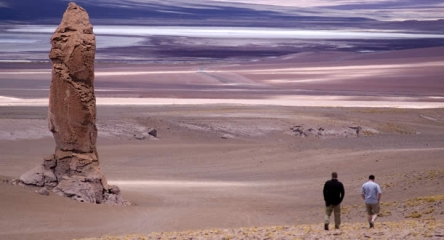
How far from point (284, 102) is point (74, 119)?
25.3 metres

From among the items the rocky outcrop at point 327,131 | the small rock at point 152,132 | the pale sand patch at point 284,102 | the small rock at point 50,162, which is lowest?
the pale sand patch at point 284,102

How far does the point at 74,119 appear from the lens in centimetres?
1489

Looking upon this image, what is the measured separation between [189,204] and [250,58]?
176 ft

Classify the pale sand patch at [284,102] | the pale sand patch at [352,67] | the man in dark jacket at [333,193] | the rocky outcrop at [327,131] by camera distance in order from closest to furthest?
the man in dark jacket at [333,193] → the rocky outcrop at [327,131] → the pale sand patch at [284,102] → the pale sand patch at [352,67]

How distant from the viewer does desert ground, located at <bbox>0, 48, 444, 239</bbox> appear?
13.7m

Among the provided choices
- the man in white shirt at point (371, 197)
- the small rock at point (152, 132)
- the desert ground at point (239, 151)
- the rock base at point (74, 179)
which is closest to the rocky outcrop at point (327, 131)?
the desert ground at point (239, 151)

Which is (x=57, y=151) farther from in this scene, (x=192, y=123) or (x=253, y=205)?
(x=192, y=123)

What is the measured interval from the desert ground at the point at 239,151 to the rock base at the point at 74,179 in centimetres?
33

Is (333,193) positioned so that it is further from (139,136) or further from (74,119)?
(139,136)

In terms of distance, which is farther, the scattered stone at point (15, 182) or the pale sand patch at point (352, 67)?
the pale sand patch at point (352, 67)

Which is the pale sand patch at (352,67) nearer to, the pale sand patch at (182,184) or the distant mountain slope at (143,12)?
the pale sand patch at (182,184)

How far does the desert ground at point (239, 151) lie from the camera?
13695mm

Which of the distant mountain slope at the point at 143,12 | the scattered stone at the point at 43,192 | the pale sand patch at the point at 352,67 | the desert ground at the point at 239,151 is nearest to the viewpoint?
the desert ground at the point at 239,151

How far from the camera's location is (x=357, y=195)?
16.9 metres
